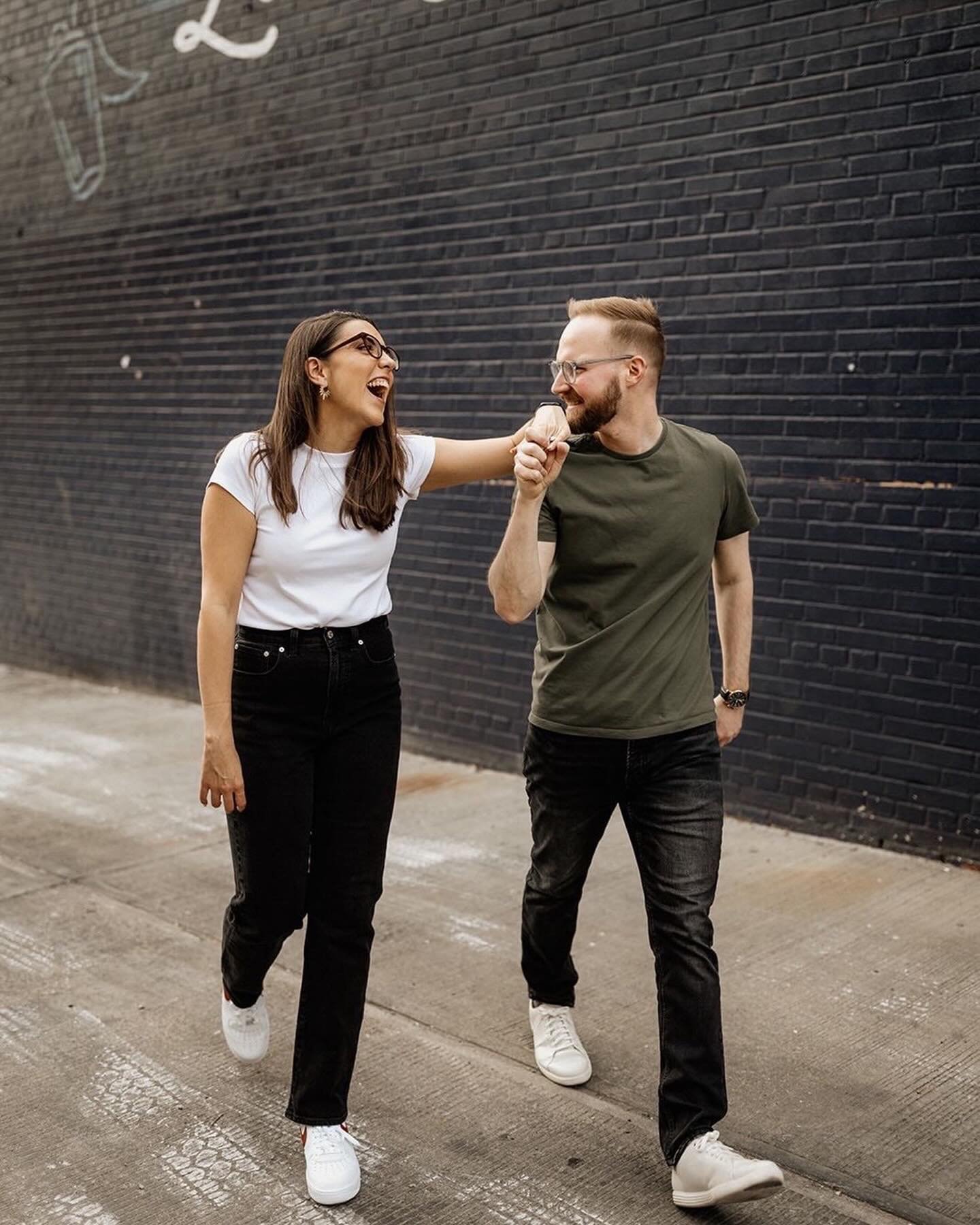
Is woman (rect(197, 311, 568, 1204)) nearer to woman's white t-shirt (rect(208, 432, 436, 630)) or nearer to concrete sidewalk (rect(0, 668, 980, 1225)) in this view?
woman's white t-shirt (rect(208, 432, 436, 630))

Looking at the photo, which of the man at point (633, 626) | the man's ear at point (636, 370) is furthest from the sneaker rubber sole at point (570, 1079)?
the man's ear at point (636, 370)

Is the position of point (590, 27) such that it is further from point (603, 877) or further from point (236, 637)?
point (236, 637)

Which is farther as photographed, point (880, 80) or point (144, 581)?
point (144, 581)

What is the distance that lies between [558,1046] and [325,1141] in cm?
77

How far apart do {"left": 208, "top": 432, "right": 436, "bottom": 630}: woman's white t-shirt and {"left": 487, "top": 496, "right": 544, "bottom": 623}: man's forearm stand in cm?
30

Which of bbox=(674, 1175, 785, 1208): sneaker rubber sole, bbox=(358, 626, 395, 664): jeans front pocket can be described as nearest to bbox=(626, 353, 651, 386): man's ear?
bbox=(358, 626, 395, 664): jeans front pocket

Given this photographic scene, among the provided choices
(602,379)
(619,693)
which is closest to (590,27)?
(602,379)

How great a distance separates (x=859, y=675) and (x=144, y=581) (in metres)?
5.39

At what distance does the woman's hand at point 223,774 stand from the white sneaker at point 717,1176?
1235mm

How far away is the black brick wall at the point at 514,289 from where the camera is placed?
5227mm

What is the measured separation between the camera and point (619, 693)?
3.13 metres

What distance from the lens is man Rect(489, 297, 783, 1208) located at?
3016 millimetres

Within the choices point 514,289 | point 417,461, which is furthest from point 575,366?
point 514,289

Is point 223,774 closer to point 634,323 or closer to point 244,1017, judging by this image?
point 244,1017
